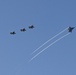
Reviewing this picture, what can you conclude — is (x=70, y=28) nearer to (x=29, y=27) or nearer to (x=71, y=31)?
(x=71, y=31)

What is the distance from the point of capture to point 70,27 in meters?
190

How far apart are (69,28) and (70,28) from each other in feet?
2.74

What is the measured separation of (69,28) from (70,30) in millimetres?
826

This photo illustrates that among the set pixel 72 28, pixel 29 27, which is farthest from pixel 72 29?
pixel 29 27

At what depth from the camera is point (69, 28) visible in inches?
7397

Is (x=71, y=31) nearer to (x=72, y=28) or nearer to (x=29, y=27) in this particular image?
(x=72, y=28)

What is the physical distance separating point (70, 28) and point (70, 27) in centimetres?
94

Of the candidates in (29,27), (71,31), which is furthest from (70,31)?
(29,27)

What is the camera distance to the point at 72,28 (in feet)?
618

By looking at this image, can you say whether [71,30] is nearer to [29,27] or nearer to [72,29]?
[72,29]

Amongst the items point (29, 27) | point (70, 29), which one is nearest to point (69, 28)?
point (70, 29)

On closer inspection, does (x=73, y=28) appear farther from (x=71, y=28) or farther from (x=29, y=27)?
(x=29, y=27)

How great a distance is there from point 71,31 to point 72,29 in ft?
4.83

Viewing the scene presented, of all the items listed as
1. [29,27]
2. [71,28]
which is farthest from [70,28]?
[29,27]
